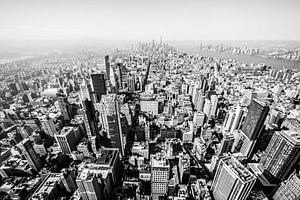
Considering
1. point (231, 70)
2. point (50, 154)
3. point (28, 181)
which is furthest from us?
point (231, 70)

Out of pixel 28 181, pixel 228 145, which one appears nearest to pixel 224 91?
pixel 228 145

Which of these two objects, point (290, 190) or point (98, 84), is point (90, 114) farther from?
point (290, 190)

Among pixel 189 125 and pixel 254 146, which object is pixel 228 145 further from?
pixel 189 125

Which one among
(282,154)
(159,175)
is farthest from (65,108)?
(282,154)

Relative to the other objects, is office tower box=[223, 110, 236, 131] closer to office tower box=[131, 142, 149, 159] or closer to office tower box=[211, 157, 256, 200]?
office tower box=[211, 157, 256, 200]

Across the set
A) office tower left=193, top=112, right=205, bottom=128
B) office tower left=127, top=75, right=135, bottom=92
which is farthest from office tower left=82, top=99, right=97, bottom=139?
office tower left=127, top=75, right=135, bottom=92

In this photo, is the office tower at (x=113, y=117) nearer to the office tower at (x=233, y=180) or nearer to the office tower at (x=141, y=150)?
the office tower at (x=141, y=150)
